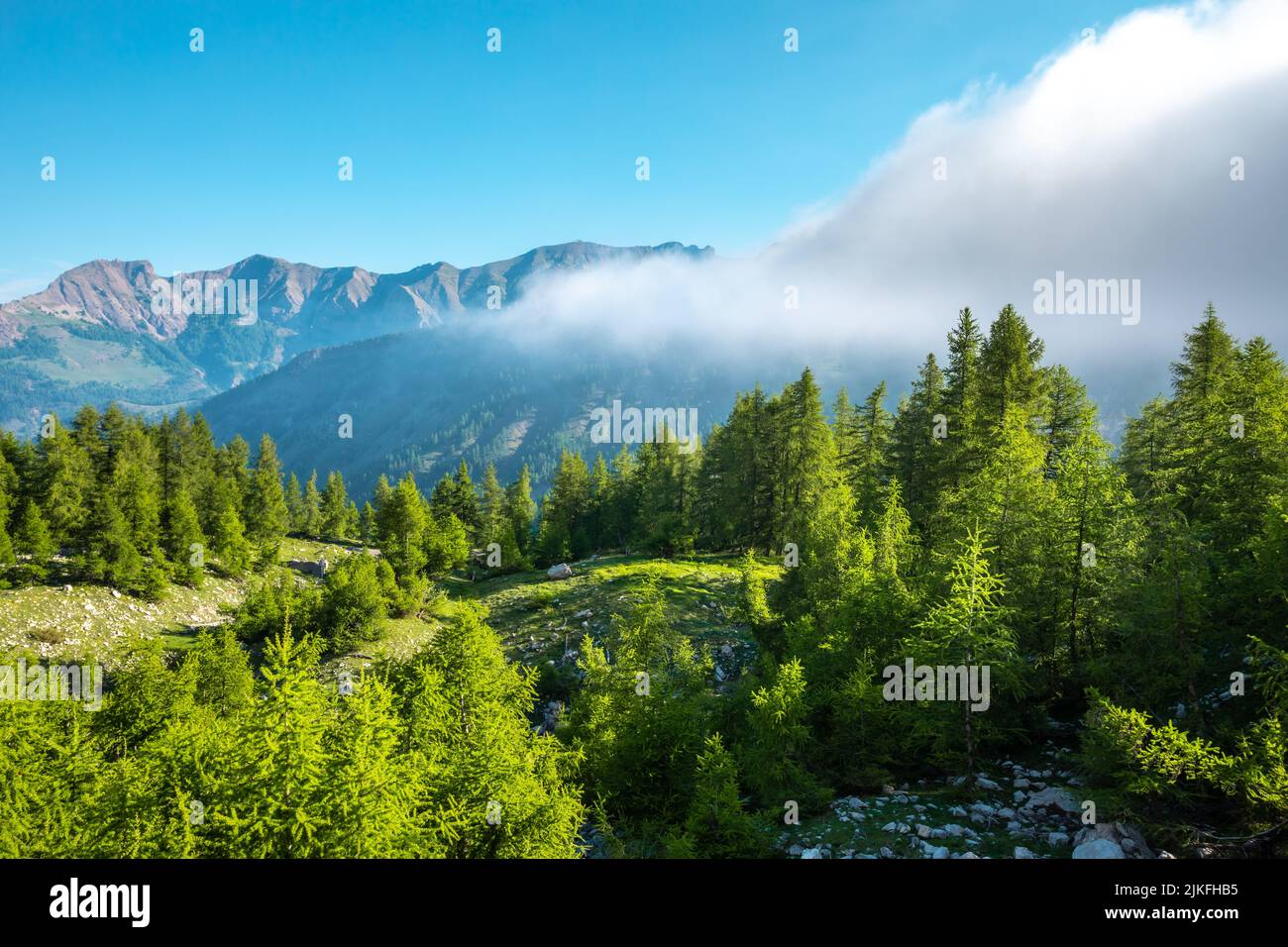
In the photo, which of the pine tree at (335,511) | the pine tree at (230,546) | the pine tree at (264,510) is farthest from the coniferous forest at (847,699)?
the pine tree at (335,511)

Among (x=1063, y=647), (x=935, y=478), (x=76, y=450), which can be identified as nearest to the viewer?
(x=1063, y=647)

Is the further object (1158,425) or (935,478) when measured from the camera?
(1158,425)

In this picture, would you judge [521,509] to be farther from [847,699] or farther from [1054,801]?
[1054,801]

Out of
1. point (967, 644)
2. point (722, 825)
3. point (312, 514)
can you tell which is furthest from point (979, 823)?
point (312, 514)

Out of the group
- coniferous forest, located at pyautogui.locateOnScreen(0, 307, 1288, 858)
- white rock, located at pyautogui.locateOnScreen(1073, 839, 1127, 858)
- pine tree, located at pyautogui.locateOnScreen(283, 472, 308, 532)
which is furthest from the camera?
pine tree, located at pyautogui.locateOnScreen(283, 472, 308, 532)

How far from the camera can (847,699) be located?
16906mm

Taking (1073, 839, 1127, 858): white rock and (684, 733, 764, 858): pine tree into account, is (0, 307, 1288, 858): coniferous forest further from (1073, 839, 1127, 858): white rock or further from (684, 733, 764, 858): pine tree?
(1073, 839, 1127, 858): white rock

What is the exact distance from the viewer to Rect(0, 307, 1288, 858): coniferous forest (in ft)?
34.1

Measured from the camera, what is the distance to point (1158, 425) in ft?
130

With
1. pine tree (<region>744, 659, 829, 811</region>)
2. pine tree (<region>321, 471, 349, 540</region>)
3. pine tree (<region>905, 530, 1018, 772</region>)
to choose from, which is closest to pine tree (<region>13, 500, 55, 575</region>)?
pine tree (<region>321, 471, 349, 540</region>)
